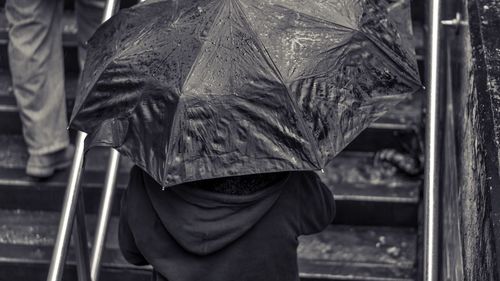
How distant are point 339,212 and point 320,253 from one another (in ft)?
0.75

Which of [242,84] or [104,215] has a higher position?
[242,84]

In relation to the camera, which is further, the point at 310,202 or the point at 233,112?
the point at 310,202

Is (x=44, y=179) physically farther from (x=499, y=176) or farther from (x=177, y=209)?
(x=499, y=176)

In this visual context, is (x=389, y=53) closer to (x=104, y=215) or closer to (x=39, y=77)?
(x=104, y=215)

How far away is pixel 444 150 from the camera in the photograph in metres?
4.73

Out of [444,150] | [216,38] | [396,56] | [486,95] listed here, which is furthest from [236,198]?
[444,150]

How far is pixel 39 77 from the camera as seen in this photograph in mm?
5051

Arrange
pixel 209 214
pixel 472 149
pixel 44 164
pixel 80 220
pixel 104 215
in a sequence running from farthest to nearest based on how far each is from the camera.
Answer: pixel 44 164 → pixel 104 215 → pixel 80 220 → pixel 472 149 → pixel 209 214

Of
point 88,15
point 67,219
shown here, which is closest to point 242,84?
point 67,219

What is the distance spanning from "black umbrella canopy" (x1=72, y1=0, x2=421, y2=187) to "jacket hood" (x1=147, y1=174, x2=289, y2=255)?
166 millimetres

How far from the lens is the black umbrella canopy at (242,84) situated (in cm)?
306

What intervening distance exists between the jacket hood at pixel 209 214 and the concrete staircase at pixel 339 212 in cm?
168

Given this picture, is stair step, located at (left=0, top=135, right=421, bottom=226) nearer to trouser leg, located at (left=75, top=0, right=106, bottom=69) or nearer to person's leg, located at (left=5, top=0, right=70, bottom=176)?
person's leg, located at (left=5, top=0, right=70, bottom=176)

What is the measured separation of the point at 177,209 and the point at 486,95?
1191 mm
